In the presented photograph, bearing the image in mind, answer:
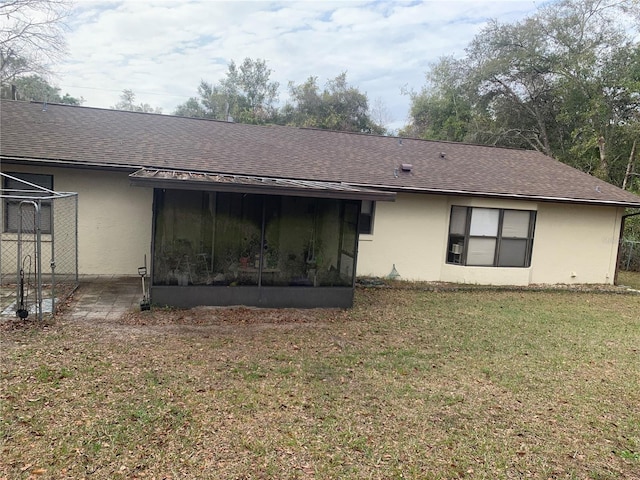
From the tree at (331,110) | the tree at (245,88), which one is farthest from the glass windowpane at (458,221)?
the tree at (245,88)

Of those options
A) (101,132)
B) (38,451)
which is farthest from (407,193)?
(38,451)

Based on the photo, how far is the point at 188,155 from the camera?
33.8ft

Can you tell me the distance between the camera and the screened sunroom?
7.23 meters

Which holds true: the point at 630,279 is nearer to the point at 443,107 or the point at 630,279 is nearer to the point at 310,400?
the point at 310,400

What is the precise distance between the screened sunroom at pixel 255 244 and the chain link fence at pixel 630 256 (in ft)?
45.5

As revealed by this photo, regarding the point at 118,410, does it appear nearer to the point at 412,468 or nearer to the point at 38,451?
the point at 38,451

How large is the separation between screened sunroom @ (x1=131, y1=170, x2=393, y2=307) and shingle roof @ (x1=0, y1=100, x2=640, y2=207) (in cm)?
243

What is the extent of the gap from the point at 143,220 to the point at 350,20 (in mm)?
8827

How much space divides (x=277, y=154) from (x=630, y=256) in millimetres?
14280

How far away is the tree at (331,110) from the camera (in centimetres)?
3453

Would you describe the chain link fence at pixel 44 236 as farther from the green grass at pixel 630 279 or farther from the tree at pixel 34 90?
the tree at pixel 34 90

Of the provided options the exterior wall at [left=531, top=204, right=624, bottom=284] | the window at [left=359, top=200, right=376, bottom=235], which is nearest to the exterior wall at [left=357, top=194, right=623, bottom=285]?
the exterior wall at [left=531, top=204, right=624, bottom=284]

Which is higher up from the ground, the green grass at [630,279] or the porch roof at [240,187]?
the porch roof at [240,187]

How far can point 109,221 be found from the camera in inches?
376
